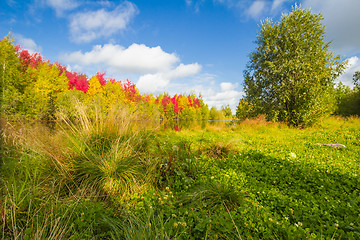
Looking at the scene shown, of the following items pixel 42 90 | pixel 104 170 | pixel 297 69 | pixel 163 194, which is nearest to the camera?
pixel 163 194

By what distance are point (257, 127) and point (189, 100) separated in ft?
111

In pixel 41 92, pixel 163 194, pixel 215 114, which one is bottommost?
pixel 163 194

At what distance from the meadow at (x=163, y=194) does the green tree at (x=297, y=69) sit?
5.94 metres

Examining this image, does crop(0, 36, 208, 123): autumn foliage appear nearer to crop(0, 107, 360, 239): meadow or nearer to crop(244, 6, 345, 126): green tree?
crop(0, 107, 360, 239): meadow

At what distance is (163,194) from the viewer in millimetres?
2203

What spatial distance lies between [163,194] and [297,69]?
33.3 ft

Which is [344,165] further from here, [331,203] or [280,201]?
[280,201]

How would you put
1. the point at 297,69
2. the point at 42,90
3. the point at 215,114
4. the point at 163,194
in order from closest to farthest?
the point at 163,194
the point at 297,69
the point at 42,90
the point at 215,114

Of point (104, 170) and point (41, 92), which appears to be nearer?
point (104, 170)

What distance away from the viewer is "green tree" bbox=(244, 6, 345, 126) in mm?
8859

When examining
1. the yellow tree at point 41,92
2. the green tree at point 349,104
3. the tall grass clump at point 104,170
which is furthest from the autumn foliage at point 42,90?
the green tree at point 349,104

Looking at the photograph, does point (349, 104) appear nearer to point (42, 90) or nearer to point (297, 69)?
point (297, 69)

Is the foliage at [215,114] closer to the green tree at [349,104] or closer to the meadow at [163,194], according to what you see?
the green tree at [349,104]

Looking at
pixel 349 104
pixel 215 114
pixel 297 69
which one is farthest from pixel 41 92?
pixel 349 104
